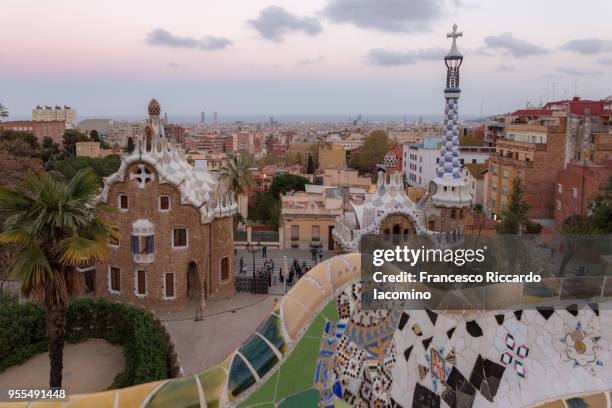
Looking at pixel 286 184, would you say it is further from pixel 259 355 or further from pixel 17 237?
pixel 259 355

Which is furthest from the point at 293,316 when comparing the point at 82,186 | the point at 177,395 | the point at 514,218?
the point at 514,218

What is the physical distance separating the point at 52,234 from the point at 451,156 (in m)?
18.7

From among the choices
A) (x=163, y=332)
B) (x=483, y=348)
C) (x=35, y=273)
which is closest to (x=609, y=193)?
(x=163, y=332)

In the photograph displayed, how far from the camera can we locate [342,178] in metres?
53.8

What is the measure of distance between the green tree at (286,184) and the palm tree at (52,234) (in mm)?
41679

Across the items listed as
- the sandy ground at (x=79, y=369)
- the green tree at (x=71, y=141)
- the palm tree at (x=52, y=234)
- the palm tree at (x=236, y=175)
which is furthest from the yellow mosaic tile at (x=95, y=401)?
the green tree at (x=71, y=141)

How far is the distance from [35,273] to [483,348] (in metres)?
8.34

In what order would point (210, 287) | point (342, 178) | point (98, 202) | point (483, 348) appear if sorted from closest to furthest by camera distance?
1. point (483, 348)
2. point (98, 202)
3. point (210, 287)
4. point (342, 178)

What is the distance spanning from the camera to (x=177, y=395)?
16.8 feet

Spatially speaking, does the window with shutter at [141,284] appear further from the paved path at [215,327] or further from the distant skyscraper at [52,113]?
the distant skyscraper at [52,113]

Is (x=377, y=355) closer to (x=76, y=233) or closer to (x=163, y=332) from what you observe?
(x=76, y=233)

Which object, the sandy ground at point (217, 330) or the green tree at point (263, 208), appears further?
the green tree at point (263, 208)

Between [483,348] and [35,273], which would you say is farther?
[35,273]

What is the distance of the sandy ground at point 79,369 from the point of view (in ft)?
51.4
